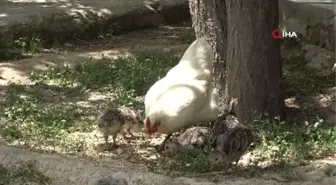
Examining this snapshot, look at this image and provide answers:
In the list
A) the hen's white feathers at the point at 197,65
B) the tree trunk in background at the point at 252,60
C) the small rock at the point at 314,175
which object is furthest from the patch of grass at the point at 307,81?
the small rock at the point at 314,175

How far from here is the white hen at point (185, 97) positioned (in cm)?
691

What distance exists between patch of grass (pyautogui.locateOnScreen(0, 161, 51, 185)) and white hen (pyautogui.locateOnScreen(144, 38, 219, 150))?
132 centimetres

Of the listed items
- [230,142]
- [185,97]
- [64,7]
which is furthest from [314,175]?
[64,7]

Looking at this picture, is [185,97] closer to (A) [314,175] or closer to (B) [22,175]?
(A) [314,175]

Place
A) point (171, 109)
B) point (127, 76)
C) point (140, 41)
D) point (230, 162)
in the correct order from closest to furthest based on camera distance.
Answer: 1. point (230, 162)
2. point (171, 109)
3. point (127, 76)
4. point (140, 41)

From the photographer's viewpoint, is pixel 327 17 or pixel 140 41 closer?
pixel 327 17

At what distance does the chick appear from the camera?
6129 millimetres

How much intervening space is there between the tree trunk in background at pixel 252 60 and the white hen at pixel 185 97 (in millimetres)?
258

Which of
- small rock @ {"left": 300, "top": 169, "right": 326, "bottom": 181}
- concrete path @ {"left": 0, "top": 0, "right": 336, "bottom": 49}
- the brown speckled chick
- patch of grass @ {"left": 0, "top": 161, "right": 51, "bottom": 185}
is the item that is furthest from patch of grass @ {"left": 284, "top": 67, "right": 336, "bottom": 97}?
patch of grass @ {"left": 0, "top": 161, "right": 51, "bottom": 185}

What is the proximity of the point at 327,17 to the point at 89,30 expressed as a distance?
4269 mm

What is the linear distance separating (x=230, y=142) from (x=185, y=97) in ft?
3.38

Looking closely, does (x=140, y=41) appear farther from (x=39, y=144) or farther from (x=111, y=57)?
(x=39, y=144)

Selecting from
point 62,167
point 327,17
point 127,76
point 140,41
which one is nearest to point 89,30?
point 140,41

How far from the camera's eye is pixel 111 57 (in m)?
11.0
